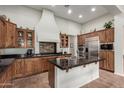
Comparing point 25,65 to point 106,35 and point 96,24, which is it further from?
point 96,24

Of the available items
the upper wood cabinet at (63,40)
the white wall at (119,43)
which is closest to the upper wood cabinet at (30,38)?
the upper wood cabinet at (63,40)

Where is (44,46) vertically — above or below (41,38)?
below

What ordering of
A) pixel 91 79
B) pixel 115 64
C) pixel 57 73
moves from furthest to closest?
pixel 115 64
pixel 91 79
pixel 57 73

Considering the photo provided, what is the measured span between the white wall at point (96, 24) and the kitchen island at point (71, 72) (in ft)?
9.29

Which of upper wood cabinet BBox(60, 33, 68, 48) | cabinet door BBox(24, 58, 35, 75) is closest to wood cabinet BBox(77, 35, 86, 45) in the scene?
upper wood cabinet BBox(60, 33, 68, 48)

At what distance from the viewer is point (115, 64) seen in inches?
152

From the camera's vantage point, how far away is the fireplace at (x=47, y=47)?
463 centimetres

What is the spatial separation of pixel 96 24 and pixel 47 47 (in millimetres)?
3246

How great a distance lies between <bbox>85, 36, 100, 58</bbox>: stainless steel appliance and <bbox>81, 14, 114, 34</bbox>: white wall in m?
0.95

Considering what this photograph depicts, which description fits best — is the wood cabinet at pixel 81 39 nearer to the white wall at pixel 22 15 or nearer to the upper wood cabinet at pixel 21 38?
the white wall at pixel 22 15

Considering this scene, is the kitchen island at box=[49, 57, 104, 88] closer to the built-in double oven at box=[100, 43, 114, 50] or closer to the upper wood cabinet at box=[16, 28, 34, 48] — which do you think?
the built-in double oven at box=[100, 43, 114, 50]
